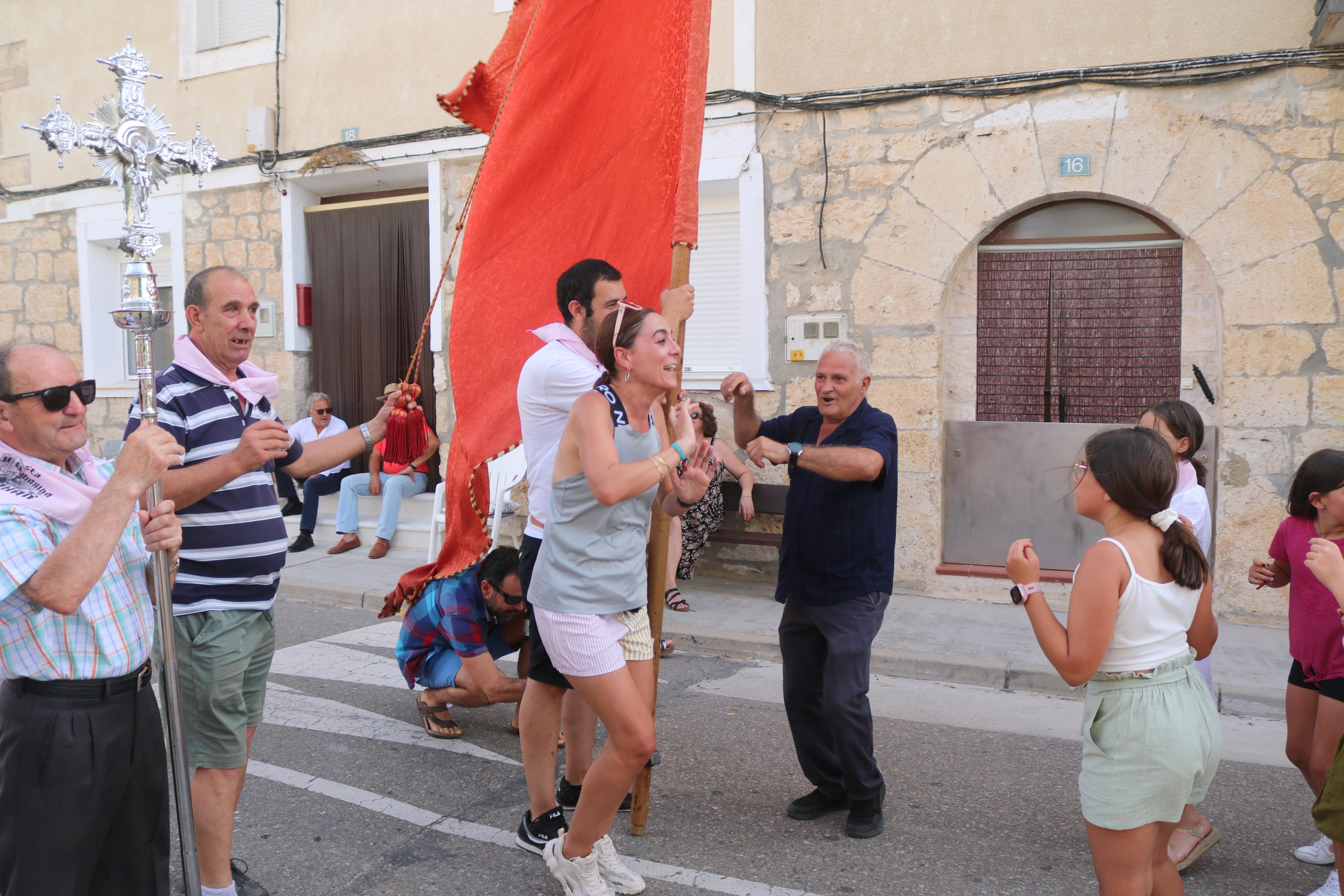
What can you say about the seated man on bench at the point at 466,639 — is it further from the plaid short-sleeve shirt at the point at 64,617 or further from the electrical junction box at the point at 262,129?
the electrical junction box at the point at 262,129

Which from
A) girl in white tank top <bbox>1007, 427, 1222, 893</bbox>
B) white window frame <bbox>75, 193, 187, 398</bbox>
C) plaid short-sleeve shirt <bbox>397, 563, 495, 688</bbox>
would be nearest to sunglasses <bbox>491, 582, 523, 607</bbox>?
plaid short-sleeve shirt <bbox>397, 563, 495, 688</bbox>

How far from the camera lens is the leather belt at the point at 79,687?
7.24 feet

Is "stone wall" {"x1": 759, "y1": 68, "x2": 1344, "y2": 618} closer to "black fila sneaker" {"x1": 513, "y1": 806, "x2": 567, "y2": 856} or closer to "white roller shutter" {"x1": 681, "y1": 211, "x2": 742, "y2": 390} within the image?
"white roller shutter" {"x1": 681, "y1": 211, "x2": 742, "y2": 390}

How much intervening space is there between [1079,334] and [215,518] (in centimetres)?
655

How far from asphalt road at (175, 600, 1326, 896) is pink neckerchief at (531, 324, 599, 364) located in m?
1.73

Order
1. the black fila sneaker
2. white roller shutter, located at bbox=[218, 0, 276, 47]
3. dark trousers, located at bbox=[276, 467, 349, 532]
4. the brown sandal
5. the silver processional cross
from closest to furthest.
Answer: the silver processional cross → the black fila sneaker → the brown sandal → dark trousers, located at bbox=[276, 467, 349, 532] → white roller shutter, located at bbox=[218, 0, 276, 47]

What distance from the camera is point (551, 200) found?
406 centimetres

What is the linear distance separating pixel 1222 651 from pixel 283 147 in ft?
32.1

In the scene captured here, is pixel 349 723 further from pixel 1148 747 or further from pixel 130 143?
pixel 1148 747

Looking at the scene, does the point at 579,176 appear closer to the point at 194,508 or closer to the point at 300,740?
the point at 194,508

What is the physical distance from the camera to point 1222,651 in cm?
623

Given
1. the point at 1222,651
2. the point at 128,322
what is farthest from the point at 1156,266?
the point at 128,322

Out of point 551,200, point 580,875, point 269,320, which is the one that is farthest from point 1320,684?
point 269,320

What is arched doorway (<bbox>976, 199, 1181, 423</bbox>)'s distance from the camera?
291 inches
